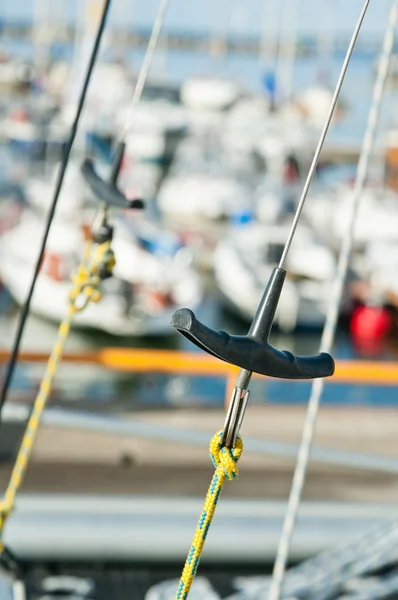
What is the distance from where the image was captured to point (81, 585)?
3.99m

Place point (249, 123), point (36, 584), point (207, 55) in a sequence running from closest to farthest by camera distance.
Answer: point (36, 584), point (249, 123), point (207, 55)

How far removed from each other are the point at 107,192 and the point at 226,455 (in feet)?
4.29

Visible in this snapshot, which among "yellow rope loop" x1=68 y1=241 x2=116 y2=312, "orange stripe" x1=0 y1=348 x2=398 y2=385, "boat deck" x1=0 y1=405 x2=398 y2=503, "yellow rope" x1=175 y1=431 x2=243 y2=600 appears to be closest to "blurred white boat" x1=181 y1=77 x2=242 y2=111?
"boat deck" x1=0 y1=405 x2=398 y2=503

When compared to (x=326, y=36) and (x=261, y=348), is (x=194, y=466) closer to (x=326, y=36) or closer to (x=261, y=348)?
(x=261, y=348)

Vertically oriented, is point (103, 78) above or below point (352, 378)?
above

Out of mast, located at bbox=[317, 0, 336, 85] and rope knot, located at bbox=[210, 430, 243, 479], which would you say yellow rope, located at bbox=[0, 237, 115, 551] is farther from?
mast, located at bbox=[317, 0, 336, 85]

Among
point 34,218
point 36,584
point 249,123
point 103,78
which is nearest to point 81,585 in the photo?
point 36,584

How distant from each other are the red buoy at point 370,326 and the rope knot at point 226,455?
62.4ft

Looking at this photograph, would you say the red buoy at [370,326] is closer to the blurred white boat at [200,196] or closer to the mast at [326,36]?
the blurred white boat at [200,196]

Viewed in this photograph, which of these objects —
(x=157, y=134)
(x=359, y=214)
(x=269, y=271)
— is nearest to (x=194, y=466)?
(x=269, y=271)

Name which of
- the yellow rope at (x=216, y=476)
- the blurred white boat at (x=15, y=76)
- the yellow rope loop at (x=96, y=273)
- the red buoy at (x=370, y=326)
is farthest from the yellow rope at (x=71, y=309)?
the blurred white boat at (x=15, y=76)

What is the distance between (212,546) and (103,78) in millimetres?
37229

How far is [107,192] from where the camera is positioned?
3.00m

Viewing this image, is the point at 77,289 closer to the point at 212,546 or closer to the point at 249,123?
the point at 212,546
